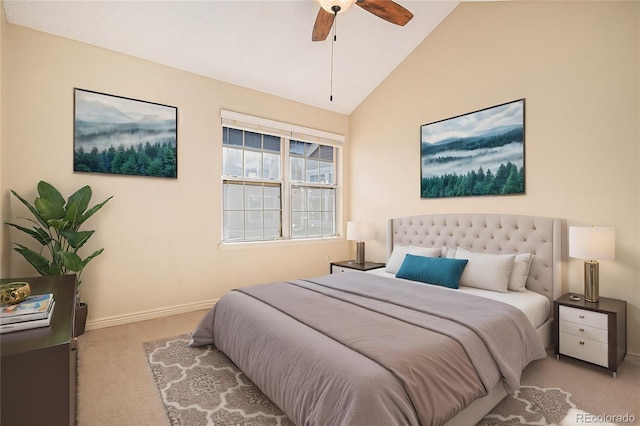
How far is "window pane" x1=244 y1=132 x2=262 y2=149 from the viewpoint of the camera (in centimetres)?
424

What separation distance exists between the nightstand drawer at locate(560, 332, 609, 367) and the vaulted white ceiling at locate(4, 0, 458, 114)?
11.5 feet

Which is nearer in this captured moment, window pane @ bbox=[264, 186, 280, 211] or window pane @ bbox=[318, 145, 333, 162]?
window pane @ bbox=[264, 186, 280, 211]

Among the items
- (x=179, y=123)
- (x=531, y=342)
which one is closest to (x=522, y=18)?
(x=531, y=342)

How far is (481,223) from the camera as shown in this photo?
338 cm

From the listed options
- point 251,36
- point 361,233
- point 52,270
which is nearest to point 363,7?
point 251,36

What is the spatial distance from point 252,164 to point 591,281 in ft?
12.3

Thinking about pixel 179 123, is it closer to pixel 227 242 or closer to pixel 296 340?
pixel 227 242

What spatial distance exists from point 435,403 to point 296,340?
2.48 ft

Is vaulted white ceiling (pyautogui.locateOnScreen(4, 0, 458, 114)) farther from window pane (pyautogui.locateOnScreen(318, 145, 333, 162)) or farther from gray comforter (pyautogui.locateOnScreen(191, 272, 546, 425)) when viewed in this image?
gray comforter (pyautogui.locateOnScreen(191, 272, 546, 425))

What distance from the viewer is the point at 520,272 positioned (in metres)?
2.88

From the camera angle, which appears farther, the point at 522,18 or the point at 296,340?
the point at 522,18

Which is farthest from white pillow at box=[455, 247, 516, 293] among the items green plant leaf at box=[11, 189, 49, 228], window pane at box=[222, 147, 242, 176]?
green plant leaf at box=[11, 189, 49, 228]

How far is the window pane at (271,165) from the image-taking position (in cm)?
441

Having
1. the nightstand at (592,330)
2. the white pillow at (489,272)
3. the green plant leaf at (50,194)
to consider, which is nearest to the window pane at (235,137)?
the green plant leaf at (50,194)
